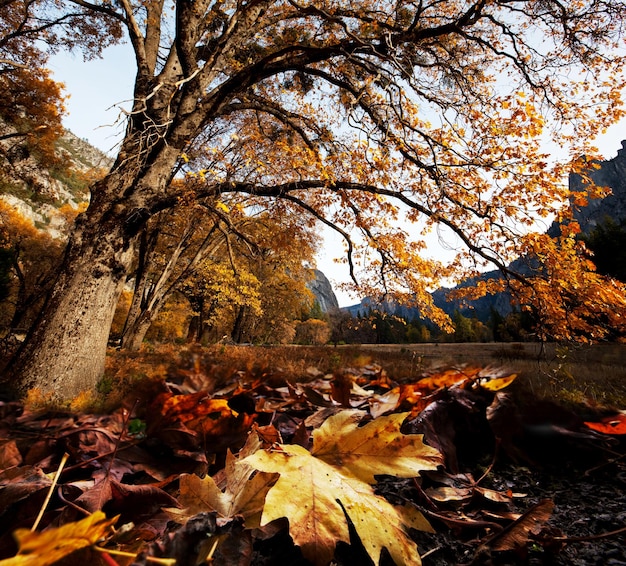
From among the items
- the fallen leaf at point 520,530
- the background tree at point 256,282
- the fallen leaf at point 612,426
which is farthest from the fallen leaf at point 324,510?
the background tree at point 256,282

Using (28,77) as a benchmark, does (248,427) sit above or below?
below

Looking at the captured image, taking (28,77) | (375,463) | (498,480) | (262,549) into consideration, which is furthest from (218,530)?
(28,77)

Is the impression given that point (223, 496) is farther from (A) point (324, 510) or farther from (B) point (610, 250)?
(B) point (610, 250)

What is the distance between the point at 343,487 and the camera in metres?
0.49

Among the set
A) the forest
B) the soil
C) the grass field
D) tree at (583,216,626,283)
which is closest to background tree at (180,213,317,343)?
the forest

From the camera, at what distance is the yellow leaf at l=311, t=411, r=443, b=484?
52cm

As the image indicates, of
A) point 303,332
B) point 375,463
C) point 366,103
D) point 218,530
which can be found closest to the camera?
point 218,530

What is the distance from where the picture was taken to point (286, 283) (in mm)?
31438

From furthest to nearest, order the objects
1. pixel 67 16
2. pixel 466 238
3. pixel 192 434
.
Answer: pixel 67 16, pixel 466 238, pixel 192 434

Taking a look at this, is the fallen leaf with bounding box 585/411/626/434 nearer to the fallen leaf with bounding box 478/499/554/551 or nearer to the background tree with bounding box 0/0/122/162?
the fallen leaf with bounding box 478/499/554/551

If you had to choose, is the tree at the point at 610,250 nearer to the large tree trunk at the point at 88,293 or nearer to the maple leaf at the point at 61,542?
the large tree trunk at the point at 88,293

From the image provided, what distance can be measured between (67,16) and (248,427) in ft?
39.7

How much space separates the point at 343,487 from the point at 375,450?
3.4 inches

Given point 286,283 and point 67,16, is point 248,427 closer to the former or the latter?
point 67,16
